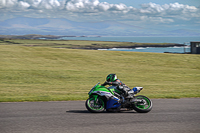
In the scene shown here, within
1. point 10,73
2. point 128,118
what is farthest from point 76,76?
point 128,118

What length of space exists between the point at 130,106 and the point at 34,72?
732 inches

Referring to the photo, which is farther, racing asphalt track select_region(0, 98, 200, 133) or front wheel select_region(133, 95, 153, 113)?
front wheel select_region(133, 95, 153, 113)

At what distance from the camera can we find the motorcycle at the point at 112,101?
9.70 m

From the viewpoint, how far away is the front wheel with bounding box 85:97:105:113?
977 centimetres

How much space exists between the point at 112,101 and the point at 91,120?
1.46 meters

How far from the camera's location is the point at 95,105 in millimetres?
9828

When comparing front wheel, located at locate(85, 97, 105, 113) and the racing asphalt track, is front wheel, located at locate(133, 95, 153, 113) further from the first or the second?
front wheel, located at locate(85, 97, 105, 113)

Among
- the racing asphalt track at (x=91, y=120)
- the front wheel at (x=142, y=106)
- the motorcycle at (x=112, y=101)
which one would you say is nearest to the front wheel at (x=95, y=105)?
the motorcycle at (x=112, y=101)

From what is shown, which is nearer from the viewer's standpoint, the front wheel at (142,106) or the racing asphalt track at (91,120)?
the racing asphalt track at (91,120)

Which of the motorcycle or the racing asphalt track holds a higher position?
the motorcycle

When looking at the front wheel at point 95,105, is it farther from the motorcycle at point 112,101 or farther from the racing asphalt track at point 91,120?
the racing asphalt track at point 91,120

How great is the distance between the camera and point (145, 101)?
10.0m

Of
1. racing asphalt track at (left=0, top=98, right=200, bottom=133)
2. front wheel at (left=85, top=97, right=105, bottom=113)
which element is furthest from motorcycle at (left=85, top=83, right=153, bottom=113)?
racing asphalt track at (left=0, top=98, right=200, bottom=133)

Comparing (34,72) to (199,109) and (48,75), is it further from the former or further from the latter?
(199,109)
